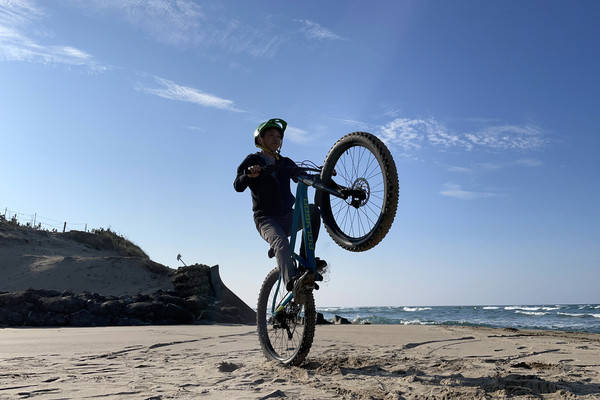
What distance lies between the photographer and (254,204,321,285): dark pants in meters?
4.31

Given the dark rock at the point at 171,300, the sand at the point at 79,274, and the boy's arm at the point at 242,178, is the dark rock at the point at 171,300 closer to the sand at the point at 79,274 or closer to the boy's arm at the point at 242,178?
the sand at the point at 79,274

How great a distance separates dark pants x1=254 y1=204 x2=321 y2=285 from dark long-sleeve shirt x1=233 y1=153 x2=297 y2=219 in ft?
0.29

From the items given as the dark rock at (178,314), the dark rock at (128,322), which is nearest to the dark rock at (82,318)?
the dark rock at (128,322)

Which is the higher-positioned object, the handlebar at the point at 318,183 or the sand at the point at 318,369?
the handlebar at the point at 318,183

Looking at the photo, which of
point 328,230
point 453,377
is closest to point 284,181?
point 328,230

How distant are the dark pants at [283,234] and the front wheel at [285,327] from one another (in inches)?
13.4

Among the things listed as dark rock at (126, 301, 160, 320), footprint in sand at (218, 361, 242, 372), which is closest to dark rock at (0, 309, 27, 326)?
dark rock at (126, 301, 160, 320)

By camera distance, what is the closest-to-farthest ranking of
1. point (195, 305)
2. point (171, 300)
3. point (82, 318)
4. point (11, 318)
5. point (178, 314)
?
point (11, 318) < point (82, 318) < point (178, 314) < point (171, 300) < point (195, 305)

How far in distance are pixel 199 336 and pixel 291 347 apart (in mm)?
2573

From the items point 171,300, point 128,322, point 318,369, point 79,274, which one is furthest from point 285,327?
point 79,274

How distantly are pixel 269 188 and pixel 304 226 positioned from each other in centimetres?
70

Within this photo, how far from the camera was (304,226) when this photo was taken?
4.41 metres

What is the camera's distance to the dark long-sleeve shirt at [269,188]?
15.8 ft

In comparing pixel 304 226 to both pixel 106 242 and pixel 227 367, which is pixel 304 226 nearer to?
pixel 227 367
